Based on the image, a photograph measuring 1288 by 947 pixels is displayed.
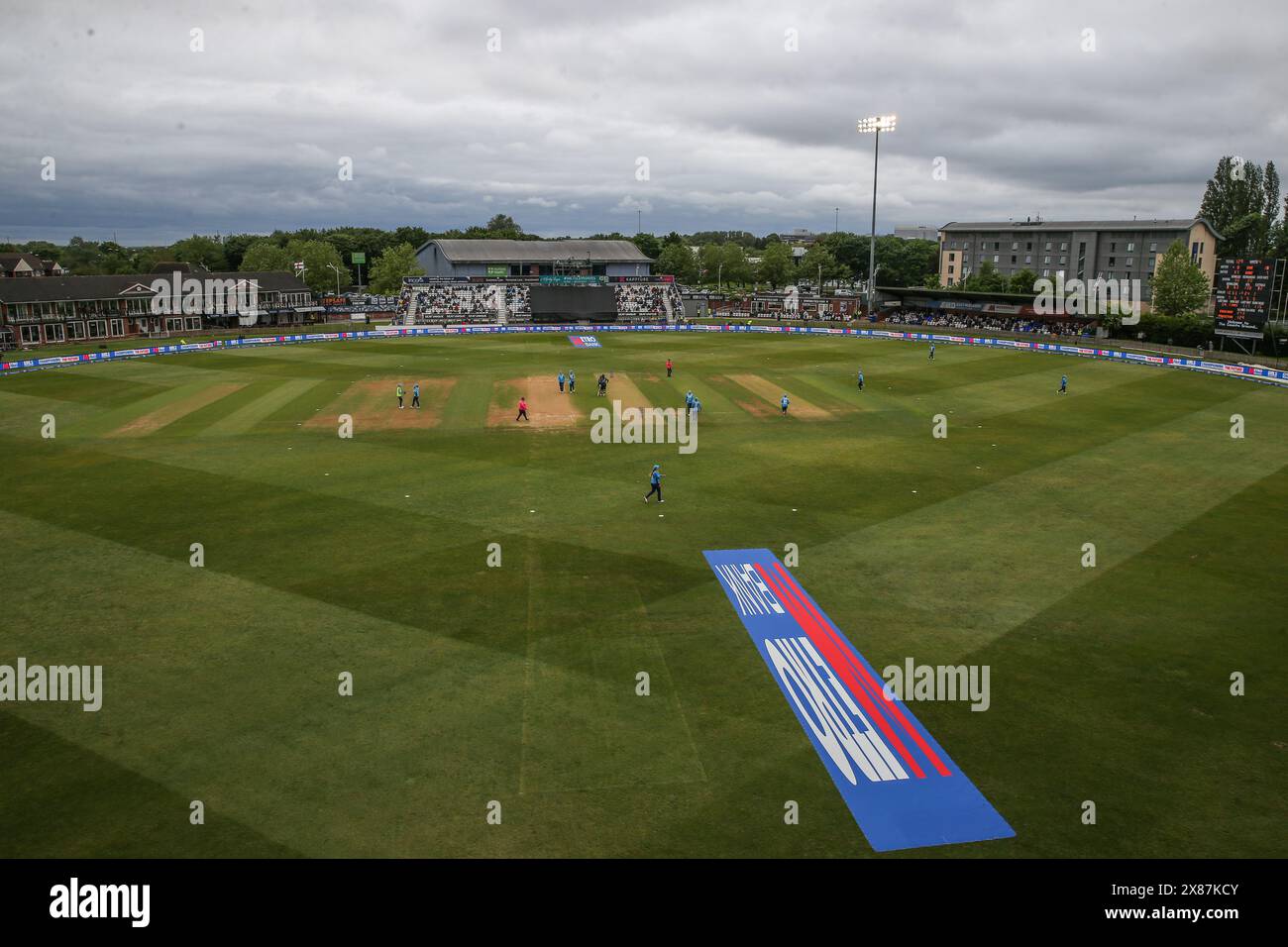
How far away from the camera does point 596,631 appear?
858 inches

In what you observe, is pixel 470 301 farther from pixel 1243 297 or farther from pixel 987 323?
pixel 1243 297

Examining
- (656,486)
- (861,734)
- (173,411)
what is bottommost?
(861,734)

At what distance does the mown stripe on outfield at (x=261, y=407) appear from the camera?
155ft

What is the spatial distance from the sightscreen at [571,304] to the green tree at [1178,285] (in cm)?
6713

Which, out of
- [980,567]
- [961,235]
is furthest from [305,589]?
[961,235]

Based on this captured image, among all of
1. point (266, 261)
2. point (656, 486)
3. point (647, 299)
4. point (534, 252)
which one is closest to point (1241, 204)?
point (647, 299)

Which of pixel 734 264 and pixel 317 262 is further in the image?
pixel 734 264

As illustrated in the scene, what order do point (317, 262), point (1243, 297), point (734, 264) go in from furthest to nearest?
point (734, 264) → point (317, 262) → point (1243, 297)

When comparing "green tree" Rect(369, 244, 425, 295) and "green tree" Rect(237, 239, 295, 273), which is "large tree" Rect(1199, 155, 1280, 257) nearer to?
"green tree" Rect(369, 244, 425, 295)

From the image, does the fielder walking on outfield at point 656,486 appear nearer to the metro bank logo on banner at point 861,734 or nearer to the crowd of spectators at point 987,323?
the metro bank logo on banner at point 861,734

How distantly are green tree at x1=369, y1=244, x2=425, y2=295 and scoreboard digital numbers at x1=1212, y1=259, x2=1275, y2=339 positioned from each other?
4926 inches

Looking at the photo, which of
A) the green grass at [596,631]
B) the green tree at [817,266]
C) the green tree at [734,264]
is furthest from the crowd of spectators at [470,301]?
the green tree at [817,266]

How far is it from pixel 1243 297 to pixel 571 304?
77353 millimetres
